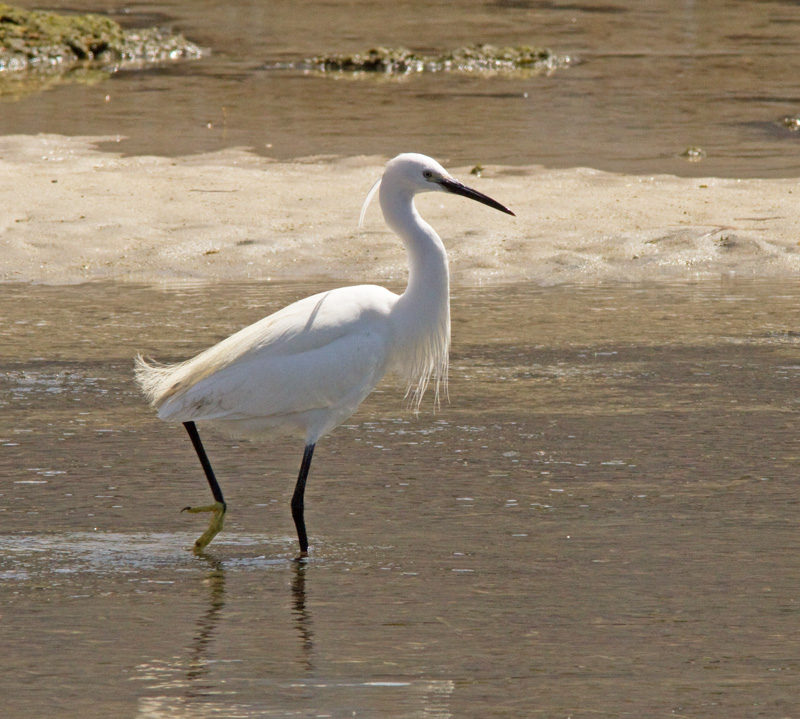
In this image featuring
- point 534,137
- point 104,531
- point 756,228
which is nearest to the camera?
point 104,531

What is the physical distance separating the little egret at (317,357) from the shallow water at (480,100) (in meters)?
7.68

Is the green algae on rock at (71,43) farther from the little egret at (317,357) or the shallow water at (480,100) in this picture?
the little egret at (317,357)

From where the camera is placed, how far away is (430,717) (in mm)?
3578

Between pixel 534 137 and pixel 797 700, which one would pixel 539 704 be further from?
pixel 534 137

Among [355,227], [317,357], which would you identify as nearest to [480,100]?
[355,227]

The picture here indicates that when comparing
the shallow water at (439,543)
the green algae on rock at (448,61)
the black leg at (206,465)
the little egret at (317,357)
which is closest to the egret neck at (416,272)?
the little egret at (317,357)

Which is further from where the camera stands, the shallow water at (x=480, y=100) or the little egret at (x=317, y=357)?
the shallow water at (x=480, y=100)

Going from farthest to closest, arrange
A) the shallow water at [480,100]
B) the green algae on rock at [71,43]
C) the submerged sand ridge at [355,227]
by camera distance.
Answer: the green algae on rock at [71,43] < the shallow water at [480,100] < the submerged sand ridge at [355,227]

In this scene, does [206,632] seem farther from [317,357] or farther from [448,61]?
[448,61]

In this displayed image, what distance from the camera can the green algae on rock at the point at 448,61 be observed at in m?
21.6

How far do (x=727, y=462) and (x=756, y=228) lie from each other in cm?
486

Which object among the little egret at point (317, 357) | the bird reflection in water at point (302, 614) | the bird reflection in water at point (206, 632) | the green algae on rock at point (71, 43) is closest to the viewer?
the bird reflection in water at point (206, 632)

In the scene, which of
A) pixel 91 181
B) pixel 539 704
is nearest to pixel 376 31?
pixel 91 181

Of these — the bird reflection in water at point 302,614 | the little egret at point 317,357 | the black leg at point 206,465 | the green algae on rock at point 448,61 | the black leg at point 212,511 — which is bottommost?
the bird reflection in water at point 302,614
